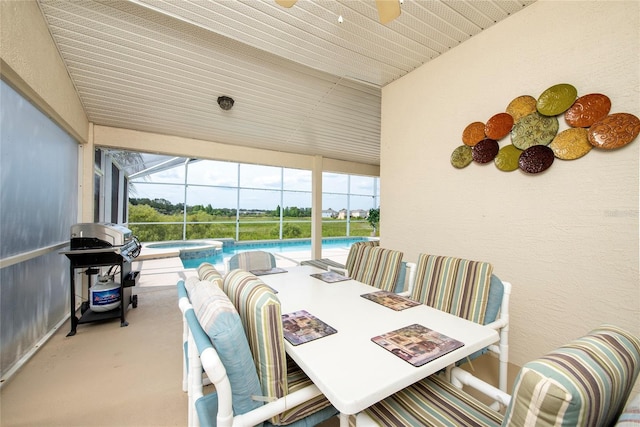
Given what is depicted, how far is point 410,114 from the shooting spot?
272cm

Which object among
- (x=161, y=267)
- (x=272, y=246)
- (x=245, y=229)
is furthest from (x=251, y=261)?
(x=272, y=246)

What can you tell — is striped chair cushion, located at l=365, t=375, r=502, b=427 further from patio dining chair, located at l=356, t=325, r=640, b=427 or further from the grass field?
the grass field

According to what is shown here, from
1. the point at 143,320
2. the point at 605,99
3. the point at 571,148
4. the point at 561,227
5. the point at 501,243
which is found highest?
the point at 605,99

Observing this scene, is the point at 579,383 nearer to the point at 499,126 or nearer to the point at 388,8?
the point at 388,8

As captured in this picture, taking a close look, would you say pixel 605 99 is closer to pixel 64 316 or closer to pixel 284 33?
pixel 284 33

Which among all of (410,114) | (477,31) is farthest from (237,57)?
(477,31)

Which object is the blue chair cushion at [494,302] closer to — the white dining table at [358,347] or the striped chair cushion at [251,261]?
the white dining table at [358,347]

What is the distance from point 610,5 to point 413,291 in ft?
6.88

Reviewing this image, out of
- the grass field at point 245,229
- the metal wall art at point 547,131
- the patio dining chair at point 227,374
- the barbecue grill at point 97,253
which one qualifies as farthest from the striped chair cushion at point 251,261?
the grass field at point 245,229

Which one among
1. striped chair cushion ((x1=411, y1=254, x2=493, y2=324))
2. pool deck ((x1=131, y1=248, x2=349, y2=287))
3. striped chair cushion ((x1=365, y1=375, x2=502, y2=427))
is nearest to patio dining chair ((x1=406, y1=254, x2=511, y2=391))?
striped chair cushion ((x1=411, y1=254, x2=493, y2=324))

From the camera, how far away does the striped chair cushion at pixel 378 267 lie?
2000 mm

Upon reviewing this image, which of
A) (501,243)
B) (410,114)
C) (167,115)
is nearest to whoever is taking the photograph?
(501,243)

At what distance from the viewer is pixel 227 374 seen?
846 mm

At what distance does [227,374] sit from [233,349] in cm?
9
